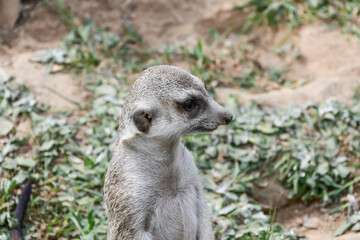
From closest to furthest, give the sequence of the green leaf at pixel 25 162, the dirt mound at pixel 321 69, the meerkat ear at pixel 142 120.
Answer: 1. the meerkat ear at pixel 142 120
2. the green leaf at pixel 25 162
3. the dirt mound at pixel 321 69

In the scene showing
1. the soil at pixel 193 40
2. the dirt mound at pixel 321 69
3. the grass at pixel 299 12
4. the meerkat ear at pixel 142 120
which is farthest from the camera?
the grass at pixel 299 12

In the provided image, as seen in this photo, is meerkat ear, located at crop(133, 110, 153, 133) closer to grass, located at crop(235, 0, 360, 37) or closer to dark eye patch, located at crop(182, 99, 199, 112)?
dark eye patch, located at crop(182, 99, 199, 112)

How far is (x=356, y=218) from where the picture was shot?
13.3ft

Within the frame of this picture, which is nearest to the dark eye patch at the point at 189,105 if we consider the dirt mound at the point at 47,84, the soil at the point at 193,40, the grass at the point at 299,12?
the soil at the point at 193,40

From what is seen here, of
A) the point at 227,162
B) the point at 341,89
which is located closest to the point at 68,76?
the point at 227,162

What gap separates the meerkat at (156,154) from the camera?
125 inches

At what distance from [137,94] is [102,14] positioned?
3.43 meters

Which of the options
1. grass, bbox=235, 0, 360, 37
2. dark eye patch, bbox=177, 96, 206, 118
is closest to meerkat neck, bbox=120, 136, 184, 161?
dark eye patch, bbox=177, 96, 206, 118

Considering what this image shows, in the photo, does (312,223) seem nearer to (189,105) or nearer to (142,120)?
(189,105)

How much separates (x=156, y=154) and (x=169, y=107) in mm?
339

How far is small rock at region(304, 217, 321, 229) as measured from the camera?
4.28 m

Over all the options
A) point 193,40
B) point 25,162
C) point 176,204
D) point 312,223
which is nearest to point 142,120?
point 176,204

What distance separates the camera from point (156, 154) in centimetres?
329

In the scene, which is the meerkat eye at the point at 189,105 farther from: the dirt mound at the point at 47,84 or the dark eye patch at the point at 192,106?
the dirt mound at the point at 47,84
